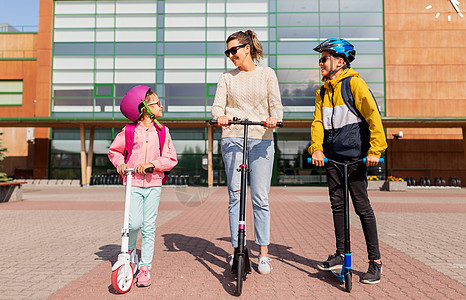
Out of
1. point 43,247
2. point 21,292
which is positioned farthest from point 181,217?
point 21,292

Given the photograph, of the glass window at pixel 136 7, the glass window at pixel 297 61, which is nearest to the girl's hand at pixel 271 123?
the glass window at pixel 297 61

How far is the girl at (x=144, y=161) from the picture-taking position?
3.20 meters

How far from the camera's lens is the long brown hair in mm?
3475

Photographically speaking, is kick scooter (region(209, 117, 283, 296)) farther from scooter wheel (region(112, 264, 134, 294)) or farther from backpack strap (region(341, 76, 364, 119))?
scooter wheel (region(112, 264, 134, 294))

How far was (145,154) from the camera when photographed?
329 centimetres

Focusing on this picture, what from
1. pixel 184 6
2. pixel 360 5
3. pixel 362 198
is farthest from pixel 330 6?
pixel 362 198

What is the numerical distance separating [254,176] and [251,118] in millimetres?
549

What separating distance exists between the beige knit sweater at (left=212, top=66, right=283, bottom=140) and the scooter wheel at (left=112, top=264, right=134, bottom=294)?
1435mm

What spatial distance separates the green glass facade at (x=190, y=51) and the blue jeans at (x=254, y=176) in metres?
20.9

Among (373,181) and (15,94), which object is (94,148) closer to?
(15,94)

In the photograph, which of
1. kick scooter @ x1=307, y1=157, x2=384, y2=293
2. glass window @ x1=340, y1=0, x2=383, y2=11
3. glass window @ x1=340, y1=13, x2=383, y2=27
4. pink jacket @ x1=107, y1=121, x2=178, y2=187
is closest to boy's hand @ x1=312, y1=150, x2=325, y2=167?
kick scooter @ x1=307, y1=157, x2=384, y2=293

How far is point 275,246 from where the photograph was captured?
4.97 meters

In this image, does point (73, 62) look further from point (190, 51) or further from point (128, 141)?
point (128, 141)

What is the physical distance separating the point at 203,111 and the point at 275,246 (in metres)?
19.8
